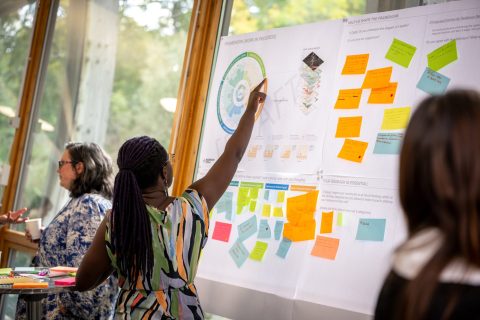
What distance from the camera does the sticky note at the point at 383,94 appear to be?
2.23m

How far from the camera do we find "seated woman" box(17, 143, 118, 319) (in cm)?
299

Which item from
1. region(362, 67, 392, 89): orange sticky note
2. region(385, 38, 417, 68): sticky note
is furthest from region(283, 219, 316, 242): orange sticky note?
region(385, 38, 417, 68): sticky note

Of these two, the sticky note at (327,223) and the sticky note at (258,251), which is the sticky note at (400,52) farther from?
the sticky note at (258,251)

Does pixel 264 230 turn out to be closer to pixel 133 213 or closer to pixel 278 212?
pixel 278 212

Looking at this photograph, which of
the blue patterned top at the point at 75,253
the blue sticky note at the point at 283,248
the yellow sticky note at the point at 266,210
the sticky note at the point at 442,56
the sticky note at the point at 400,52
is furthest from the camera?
the blue patterned top at the point at 75,253

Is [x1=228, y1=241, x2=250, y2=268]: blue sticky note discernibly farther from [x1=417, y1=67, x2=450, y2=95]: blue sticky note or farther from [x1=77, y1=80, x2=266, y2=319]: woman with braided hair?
[x1=417, y1=67, x2=450, y2=95]: blue sticky note

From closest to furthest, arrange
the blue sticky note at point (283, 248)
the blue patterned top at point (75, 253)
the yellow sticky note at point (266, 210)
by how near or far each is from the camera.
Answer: the blue sticky note at point (283, 248) → the yellow sticky note at point (266, 210) → the blue patterned top at point (75, 253)

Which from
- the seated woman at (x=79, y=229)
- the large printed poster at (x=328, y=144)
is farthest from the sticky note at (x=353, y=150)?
the seated woman at (x=79, y=229)

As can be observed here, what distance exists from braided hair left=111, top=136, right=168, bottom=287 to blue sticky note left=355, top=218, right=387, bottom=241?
80cm

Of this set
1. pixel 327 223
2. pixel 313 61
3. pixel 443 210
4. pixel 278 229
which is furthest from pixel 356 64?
pixel 443 210

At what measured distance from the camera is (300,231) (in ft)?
7.96

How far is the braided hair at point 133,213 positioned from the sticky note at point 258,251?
0.60 metres

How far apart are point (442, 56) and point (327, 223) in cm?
78

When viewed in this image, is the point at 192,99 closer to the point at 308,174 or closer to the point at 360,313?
the point at 308,174
